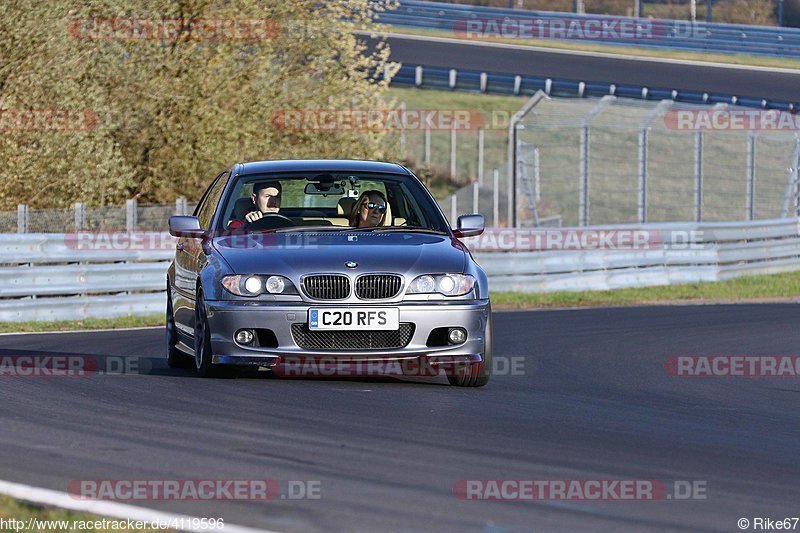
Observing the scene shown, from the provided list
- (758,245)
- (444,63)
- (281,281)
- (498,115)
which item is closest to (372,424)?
(281,281)

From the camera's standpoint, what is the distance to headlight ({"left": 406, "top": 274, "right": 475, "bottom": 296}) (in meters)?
9.80

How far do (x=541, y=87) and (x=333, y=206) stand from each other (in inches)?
1167

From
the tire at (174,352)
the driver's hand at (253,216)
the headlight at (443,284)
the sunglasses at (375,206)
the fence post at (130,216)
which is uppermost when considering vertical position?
the sunglasses at (375,206)

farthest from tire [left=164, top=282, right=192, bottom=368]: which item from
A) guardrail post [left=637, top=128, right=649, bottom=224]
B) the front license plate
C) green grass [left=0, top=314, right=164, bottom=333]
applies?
guardrail post [left=637, top=128, right=649, bottom=224]

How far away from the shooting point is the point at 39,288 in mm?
17969

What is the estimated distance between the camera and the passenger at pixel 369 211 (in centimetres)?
1084

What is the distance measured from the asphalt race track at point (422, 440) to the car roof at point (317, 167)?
1.52 m

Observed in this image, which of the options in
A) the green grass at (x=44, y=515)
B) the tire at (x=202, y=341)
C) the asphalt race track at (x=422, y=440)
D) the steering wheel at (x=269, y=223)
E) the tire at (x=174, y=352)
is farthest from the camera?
the tire at (x=174, y=352)

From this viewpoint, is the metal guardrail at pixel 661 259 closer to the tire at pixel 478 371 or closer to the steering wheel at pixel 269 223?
the steering wheel at pixel 269 223

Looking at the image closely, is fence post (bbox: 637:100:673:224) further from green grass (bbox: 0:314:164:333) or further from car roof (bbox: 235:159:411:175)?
car roof (bbox: 235:159:411:175)

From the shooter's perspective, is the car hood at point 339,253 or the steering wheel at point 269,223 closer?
the car hood at point 339,253

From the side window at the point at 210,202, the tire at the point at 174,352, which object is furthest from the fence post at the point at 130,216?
the tire at the point at 174,352

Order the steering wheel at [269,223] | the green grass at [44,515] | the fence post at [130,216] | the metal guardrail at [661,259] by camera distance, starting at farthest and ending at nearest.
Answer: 1. the metal guardrail at [661,259]
2. the fence post at [130,216]
3. the steering wheel at [269,223]
4. the green grass at [44,515]

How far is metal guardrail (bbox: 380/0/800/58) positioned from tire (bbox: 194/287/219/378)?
3480 cm
